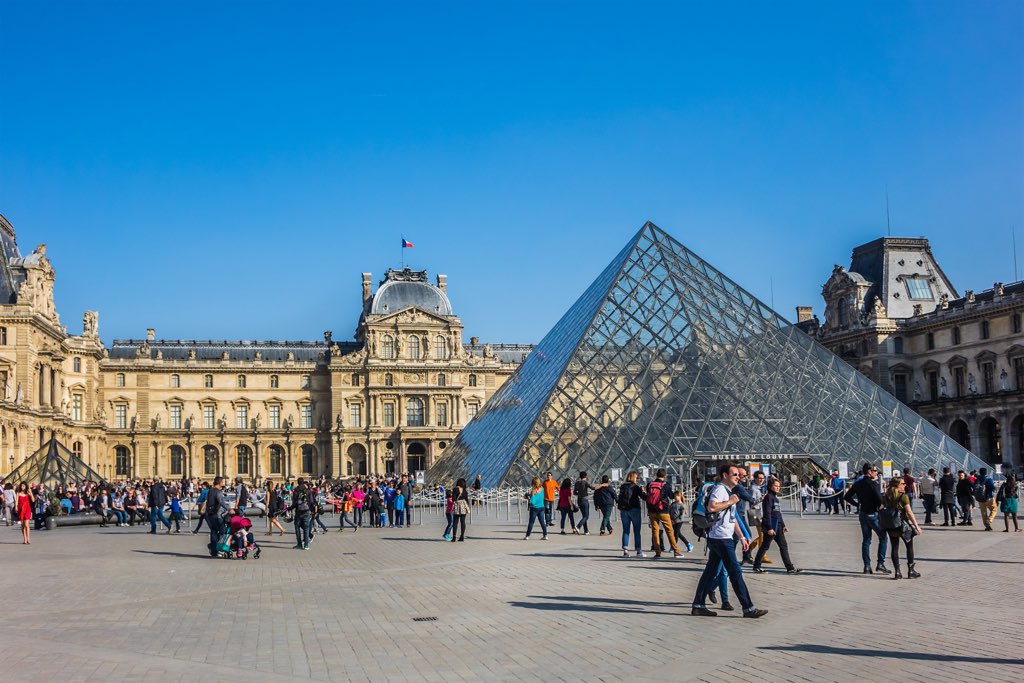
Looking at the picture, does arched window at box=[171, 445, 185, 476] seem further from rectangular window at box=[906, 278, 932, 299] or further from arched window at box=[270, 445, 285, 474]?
rectangular window at box=[906, 278, 932, 299]

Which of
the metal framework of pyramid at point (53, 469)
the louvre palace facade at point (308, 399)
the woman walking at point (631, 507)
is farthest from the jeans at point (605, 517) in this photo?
the louvre palace facade at point (308, 399)

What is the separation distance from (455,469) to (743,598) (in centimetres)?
2519

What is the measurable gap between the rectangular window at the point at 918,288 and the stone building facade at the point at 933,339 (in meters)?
0.06

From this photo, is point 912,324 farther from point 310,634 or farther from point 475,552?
point 310,634

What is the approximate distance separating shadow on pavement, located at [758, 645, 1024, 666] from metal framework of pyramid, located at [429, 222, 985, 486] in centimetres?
1919

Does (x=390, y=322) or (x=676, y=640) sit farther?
(x=390, y=322)

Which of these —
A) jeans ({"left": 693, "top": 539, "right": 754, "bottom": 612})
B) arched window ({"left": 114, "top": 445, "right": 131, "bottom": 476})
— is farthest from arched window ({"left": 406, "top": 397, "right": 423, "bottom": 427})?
jeans ({"left": 693, "top": 539, "right": 754, "bottom": 612})

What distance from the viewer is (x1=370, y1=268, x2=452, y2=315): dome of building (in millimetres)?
76438

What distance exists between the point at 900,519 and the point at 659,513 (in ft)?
11.0

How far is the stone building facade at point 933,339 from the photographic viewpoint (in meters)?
Result: 53.9

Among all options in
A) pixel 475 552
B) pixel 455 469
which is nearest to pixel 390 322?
pixel 455 469

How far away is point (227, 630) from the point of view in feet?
29.5

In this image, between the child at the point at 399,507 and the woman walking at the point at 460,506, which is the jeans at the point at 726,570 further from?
the child at the point at 399,507

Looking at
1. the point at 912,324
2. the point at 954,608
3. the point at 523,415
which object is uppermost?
the point at 912,324
